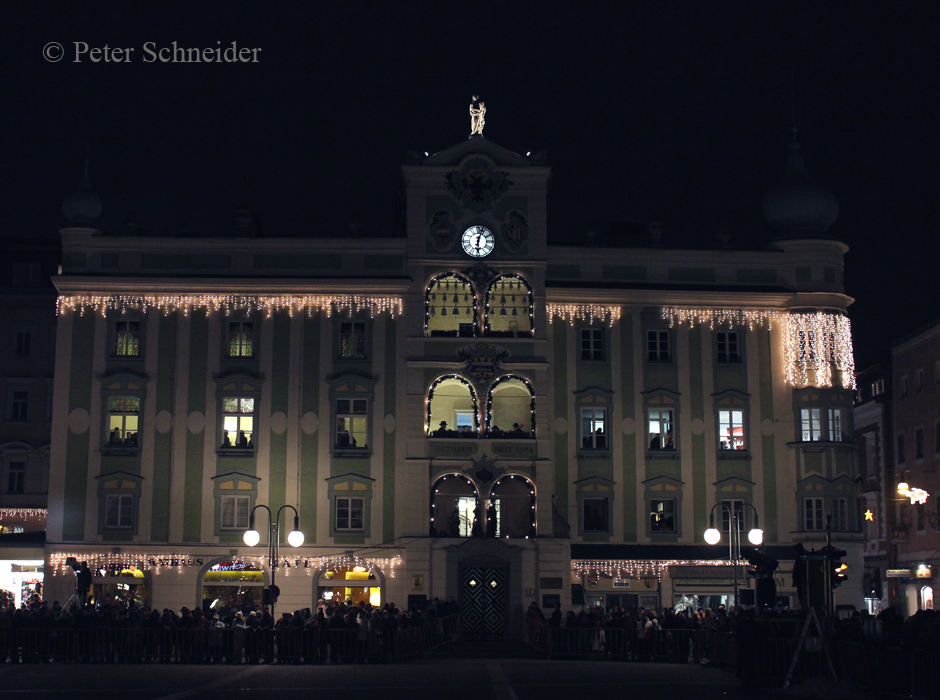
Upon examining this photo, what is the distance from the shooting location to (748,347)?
6059 centimetres

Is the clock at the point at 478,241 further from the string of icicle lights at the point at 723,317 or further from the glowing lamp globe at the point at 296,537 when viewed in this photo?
the glowing lamp globe at the point at 296,537

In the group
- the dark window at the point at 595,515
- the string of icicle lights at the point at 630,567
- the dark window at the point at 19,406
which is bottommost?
the string of icicle lights at the point at 630,567

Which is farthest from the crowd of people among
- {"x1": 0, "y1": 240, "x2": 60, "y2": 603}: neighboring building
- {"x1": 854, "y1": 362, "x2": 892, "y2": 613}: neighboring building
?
{"x1": 854, "y1": 362, "x2": 892, "y2": 613}: neighboring building

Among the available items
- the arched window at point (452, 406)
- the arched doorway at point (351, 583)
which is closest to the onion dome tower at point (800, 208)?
the arched window at point (452, 406)

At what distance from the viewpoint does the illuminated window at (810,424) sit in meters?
59.7

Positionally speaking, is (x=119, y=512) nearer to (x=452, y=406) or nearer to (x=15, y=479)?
(x=452, y=406)

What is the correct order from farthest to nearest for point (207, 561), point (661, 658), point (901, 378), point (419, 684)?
1. point (901, 378)
2. point (207, 561)
3. point (661, 658)
4. point (419, 684)

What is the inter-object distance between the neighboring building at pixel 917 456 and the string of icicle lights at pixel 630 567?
12.9 meters

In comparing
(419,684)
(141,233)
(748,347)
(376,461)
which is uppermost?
(141,233)

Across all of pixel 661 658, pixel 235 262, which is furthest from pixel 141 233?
pixel 661 658

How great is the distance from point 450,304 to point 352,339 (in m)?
4.31

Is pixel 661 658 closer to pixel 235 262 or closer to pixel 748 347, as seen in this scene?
pixel 748 347

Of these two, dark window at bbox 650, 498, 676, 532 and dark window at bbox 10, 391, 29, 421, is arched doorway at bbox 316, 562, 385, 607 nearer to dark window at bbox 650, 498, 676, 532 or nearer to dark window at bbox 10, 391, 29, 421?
dark window at bbox 650, 498, 676, 532

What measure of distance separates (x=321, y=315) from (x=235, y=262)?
4309 mm
